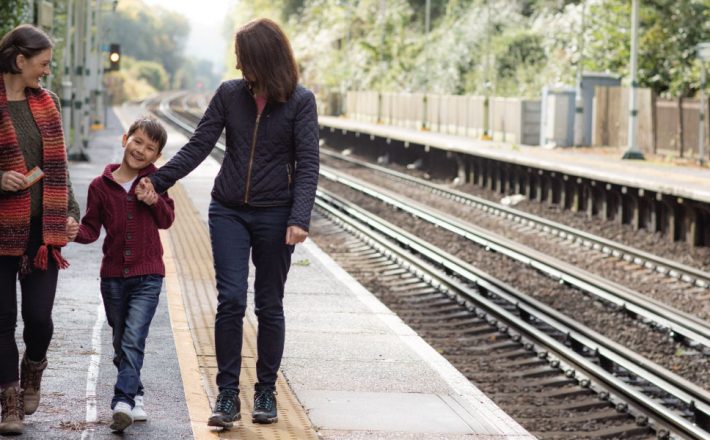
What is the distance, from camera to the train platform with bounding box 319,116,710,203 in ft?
63.9

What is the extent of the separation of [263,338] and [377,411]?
0.90 m

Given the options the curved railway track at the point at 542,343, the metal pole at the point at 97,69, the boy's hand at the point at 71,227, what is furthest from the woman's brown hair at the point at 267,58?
the metal pole at the point at 97,69

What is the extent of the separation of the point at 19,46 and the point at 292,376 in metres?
2.93

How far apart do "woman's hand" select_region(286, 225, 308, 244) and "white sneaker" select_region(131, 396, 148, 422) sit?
1.07 metres

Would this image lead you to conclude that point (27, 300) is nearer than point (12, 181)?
No

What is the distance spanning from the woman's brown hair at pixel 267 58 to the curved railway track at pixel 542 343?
3386mm

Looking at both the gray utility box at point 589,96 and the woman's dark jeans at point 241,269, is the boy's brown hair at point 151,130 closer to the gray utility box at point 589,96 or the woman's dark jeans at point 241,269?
the woman's dark jeans at point 241,269

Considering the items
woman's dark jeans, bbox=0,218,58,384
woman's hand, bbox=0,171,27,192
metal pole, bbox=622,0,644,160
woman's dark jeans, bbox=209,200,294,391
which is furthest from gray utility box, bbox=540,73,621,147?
woman's hand, bbox=0,171,27,192

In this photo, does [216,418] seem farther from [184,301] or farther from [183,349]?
[184,301]

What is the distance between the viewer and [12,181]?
19.4 feet

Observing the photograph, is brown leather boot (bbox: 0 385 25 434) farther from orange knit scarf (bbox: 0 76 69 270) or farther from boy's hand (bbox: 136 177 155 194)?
boy's hand (bbox: 136 177 155 194)

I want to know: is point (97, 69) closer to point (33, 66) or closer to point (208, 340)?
point (208, 340)

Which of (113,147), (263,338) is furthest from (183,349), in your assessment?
(113,147)

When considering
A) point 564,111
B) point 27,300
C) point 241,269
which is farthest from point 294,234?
point 564,111
